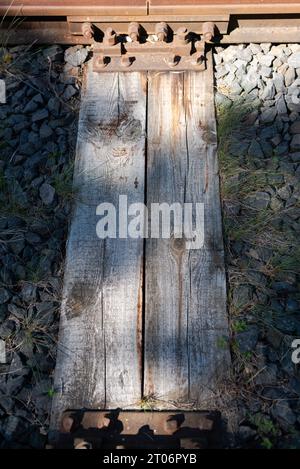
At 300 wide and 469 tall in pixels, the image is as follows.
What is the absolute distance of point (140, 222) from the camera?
2.73 m

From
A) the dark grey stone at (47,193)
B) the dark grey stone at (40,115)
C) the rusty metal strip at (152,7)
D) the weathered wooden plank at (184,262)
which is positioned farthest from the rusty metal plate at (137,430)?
the rusty metal strip at (152,7)

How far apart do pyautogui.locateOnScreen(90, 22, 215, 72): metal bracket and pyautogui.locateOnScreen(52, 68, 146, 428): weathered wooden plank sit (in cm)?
9

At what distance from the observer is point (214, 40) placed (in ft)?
11.0

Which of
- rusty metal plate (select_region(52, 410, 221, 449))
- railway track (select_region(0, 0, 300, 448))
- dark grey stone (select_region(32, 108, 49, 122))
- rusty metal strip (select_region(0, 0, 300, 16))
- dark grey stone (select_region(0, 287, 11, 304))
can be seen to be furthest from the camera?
rusty metal strip (select_region(0, 0, 300, 16))

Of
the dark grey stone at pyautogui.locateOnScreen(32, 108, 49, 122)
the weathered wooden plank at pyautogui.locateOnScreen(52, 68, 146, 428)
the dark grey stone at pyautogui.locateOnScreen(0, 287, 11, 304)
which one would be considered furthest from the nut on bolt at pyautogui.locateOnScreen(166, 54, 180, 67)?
the dark grey stone at pyautogui.locateOnScreen(0, 287, 11, 304)

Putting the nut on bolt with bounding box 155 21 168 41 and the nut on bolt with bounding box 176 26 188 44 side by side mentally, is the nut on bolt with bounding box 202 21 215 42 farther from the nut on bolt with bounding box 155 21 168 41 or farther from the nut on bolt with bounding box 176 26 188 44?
the nut on bolt with bounding box 155 21 168 41

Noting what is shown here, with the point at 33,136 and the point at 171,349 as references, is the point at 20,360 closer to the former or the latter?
the point at 171,349

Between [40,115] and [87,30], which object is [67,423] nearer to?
[40,115]

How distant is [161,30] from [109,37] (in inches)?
13.4

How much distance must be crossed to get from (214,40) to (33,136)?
1.38m

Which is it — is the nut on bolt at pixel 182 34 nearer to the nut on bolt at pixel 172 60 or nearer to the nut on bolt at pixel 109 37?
the nut on bolt at pixel 172 60

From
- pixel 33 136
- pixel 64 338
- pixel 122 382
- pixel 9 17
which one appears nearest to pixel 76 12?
pixel 9 17

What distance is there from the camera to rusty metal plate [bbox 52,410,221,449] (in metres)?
2.14

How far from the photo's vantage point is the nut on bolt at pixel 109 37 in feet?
10.6
